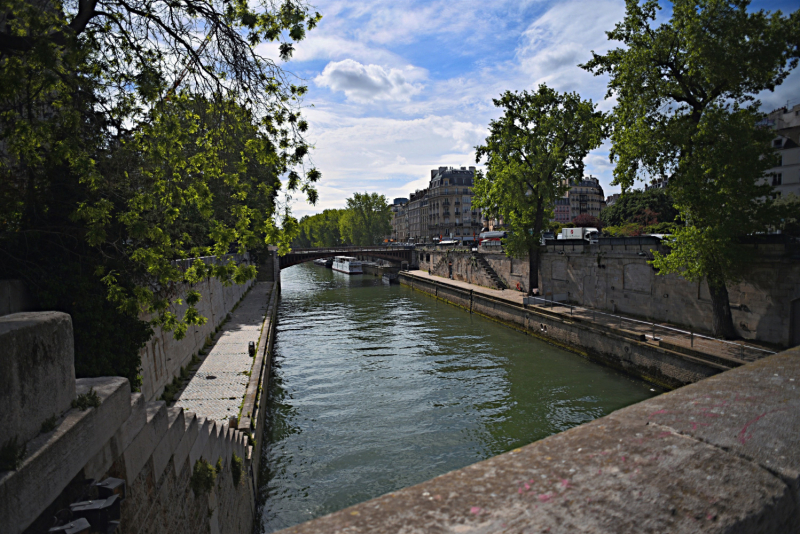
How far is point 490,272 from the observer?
37.8 meters

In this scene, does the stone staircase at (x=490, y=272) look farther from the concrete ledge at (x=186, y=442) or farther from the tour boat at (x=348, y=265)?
the tour boat at (x=348, y=265)

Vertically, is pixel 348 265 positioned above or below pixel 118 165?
below

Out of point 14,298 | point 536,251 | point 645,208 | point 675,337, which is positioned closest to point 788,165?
point 645,208

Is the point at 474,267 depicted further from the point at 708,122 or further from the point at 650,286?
the point at 708,122

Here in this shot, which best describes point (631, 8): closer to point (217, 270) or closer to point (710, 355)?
point (710, 355)

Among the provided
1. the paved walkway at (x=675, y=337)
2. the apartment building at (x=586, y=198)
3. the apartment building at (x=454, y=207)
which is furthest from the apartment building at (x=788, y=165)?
the apartment building at (x=586, y=198)

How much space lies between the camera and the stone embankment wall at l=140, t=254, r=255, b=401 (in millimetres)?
10477

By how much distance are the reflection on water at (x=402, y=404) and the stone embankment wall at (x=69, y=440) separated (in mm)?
5497

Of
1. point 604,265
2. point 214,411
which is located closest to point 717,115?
point 604,265

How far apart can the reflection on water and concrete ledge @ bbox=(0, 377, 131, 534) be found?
7024 millimetres

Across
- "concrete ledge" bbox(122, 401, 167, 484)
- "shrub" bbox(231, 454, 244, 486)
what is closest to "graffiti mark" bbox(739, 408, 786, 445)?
"concrete ledge" bbox(122, 401, 167, 484)

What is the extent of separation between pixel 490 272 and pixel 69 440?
3605 cm

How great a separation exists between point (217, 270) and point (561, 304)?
897 inches

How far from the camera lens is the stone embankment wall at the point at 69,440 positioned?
258 centimetres
